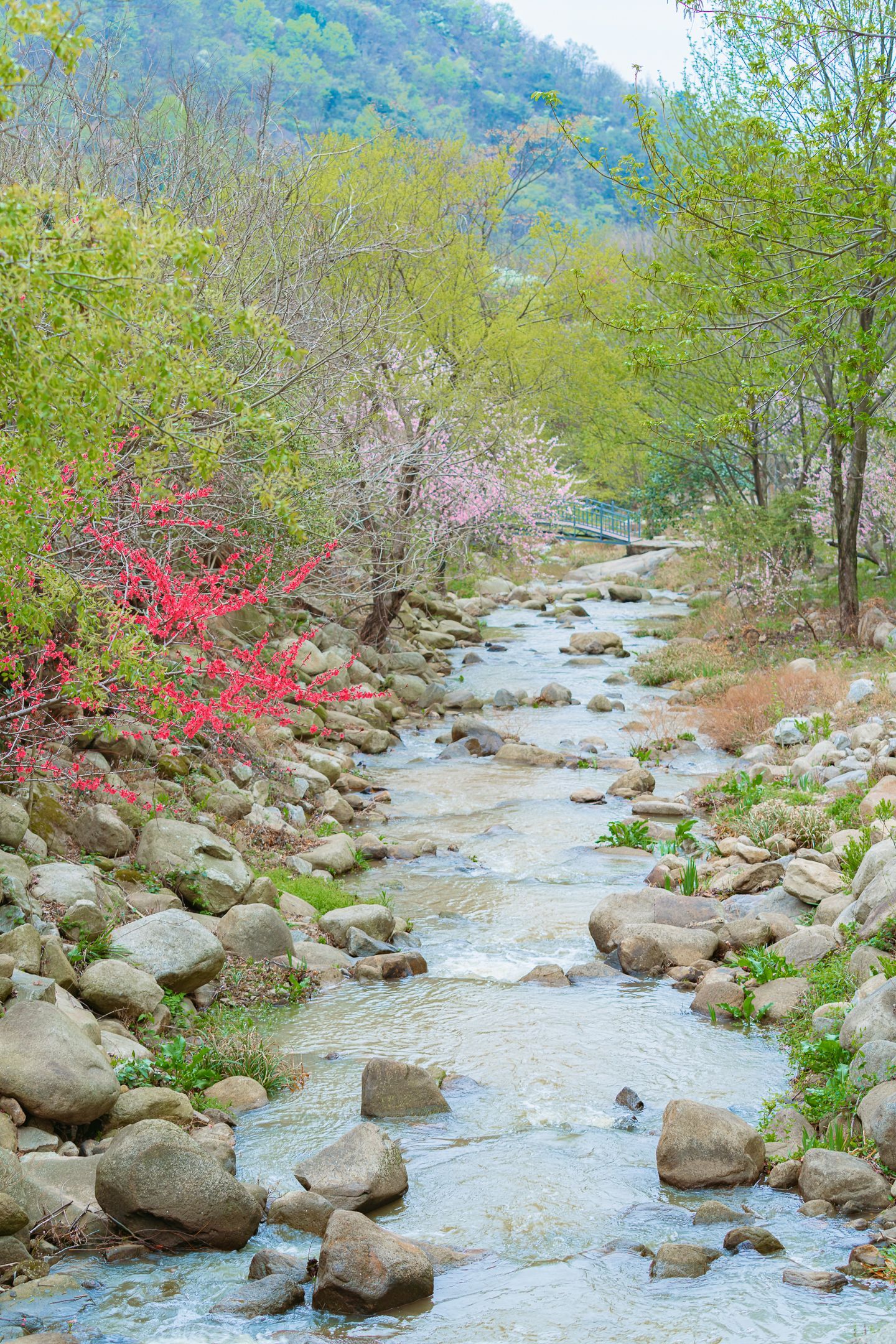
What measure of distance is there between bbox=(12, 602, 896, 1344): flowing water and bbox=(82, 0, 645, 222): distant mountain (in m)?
65.4

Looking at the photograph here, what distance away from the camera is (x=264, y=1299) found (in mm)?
4477

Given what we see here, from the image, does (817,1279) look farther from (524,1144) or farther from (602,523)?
(602,523)

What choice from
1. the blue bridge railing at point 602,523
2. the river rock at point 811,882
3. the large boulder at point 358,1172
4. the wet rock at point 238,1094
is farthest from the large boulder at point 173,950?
the blue bridge railing at point 602,523

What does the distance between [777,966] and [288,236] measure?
29.9 feet

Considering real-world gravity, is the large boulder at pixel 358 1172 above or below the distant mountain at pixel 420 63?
below

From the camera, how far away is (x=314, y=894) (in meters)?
9.35

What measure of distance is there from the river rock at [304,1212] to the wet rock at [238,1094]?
115 cm

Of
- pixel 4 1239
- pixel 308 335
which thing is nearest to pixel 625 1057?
pixel 4 1239

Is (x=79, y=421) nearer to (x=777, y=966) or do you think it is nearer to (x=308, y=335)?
(x=777, y=966)

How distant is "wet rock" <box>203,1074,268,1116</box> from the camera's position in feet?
20.5

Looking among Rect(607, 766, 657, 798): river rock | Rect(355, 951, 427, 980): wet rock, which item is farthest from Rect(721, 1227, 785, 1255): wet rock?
Rect(607, 766, 657, 798): river rock

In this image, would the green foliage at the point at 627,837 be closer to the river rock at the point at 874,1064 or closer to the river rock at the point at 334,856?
the river rock at the point at 334,856

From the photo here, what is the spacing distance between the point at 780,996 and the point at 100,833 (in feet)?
15.2

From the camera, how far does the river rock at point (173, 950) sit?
22.8ft
